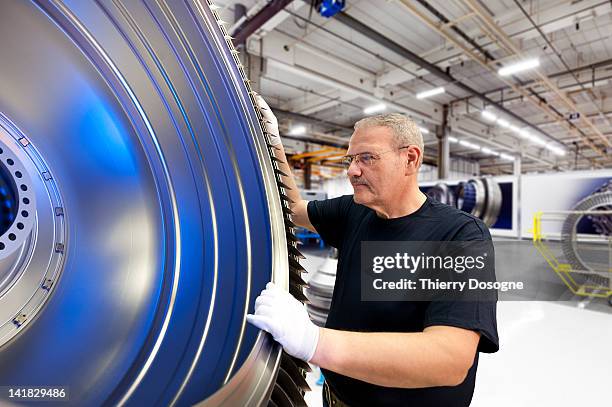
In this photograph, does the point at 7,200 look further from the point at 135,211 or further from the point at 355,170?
the point at 355,170

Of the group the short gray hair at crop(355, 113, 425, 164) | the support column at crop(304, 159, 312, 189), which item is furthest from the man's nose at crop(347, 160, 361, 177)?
the support column at crop(304, 159, 312, 189)

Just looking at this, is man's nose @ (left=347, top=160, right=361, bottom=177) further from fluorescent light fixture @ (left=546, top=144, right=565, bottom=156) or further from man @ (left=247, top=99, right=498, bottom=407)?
fluorescent light fixture @ (left=546, top=144, right=565, bottom=156)

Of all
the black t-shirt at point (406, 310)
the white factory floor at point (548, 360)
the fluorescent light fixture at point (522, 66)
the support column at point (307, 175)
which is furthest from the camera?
the support column at point (307, 175)

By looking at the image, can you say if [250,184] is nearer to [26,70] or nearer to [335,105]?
[26,70]

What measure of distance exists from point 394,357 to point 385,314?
0.79ft

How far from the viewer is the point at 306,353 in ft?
1.90

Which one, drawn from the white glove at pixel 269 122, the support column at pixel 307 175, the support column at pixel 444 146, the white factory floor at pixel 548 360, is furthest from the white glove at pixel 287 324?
the support column at pixel 307 175

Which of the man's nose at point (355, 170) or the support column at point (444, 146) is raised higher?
the support column at point (444, 146)

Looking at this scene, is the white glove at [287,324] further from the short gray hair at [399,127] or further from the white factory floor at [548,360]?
the white factory floor at [548,360]

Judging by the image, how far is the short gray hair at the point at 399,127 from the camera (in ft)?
2.88

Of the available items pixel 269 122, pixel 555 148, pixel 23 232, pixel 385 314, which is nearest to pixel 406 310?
pixel 385 314

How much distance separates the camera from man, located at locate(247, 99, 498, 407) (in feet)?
1.90

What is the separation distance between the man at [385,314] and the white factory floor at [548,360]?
0.97 m

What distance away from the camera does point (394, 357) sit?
57 cm
